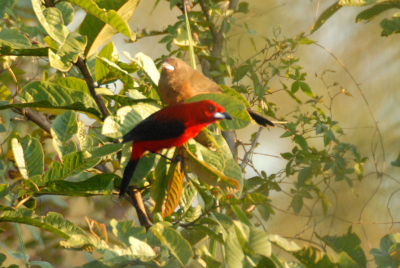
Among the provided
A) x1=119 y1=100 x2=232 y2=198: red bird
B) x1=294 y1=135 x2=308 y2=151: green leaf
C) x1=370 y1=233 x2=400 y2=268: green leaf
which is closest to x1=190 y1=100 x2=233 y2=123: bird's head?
x1=119 y1=100 x2=232 y2=198: red bird

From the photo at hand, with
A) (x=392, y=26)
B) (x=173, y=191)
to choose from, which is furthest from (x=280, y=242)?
(x=392, y=26)

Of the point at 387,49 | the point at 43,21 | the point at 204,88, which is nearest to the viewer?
the point at 43,21

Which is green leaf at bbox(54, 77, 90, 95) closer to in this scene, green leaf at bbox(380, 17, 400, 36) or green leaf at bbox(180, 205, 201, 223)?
green leaf at bbox(180, 205, 201, 223)

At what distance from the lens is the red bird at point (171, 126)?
40cm

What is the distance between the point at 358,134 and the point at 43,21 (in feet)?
3.36

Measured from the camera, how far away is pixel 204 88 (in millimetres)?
557

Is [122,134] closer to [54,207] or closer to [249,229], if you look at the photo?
[249,229]

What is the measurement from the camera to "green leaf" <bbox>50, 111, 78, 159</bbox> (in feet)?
1.41

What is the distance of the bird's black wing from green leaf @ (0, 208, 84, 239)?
0.11 metres

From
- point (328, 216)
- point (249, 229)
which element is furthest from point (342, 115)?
point (249, 229)

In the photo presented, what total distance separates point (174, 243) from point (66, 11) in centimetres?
26

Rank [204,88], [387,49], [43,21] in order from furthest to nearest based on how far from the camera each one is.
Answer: [387,49]
[204,88]
[43,21]

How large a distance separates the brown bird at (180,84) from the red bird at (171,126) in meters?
0.06

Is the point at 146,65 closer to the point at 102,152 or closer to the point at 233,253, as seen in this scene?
the point at 102,152
